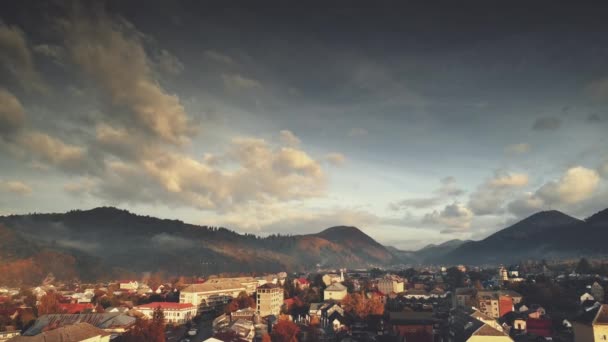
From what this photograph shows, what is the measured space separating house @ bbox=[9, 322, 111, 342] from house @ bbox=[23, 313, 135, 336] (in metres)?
4.62

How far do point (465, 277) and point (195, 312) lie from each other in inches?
3095

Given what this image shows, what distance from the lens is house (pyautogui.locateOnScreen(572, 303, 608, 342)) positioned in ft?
91.8

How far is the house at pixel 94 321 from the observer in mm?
40688

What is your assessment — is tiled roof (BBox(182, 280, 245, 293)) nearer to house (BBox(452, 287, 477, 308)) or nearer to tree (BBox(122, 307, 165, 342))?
tree (BBox(122, 307, 165, 342))

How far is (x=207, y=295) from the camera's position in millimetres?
64375

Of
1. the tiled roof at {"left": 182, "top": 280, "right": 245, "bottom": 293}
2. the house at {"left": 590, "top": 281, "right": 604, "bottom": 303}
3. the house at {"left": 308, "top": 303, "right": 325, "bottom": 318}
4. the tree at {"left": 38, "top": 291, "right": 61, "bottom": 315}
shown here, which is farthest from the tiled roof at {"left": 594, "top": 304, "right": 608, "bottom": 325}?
the tree at {"left": 38, "top": 291, "right": 61, "bottom": 315}

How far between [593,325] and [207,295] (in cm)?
5188

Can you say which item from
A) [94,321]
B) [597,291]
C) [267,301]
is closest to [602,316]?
[597,291]

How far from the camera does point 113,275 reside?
11538cm

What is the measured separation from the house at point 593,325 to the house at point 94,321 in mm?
40601

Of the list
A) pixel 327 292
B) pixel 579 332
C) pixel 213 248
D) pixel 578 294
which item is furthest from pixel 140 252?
pixel 579 332

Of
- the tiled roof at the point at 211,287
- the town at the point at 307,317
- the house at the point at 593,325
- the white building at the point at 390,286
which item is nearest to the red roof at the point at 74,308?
the town at the point at 307,317

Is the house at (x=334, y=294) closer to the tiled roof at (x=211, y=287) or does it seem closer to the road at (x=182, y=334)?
the tiled roof at (x=211, y=287)

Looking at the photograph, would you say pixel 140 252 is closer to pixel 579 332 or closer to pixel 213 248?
pixel 213 248
